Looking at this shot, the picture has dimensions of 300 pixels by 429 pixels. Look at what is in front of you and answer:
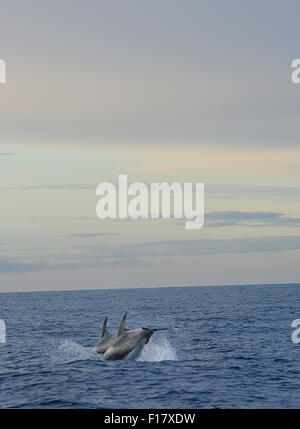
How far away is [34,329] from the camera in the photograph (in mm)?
79250

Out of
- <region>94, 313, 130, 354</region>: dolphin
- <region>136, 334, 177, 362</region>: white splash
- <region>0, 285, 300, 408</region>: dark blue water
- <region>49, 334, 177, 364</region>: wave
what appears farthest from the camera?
<region>136, 334, 177, 362</region>: white splash

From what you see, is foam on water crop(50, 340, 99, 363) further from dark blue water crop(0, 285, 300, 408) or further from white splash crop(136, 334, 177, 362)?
white splash crop(136, 334, 177, 362)

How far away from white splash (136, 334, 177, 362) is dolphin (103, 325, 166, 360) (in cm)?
234

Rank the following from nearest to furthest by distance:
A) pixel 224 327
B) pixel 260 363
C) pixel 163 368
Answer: pixel 163 368
pixel 260 363
pixel 224 327

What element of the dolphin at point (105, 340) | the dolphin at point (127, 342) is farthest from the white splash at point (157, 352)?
the dolphin at point (105, 340)

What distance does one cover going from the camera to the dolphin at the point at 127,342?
44062 millimetres

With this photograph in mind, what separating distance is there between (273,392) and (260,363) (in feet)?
35.8

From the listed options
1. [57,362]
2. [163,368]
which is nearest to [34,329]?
[57,362]

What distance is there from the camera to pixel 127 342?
4478cm

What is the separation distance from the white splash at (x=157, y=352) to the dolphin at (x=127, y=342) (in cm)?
234

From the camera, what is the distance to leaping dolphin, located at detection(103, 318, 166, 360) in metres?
44.1

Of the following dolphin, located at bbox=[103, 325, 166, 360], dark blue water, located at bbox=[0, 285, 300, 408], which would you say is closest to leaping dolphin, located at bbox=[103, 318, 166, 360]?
dolphin, located at bbox=[103, 325, 166, 360]

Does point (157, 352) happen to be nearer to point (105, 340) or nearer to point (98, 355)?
point (105, 340)
